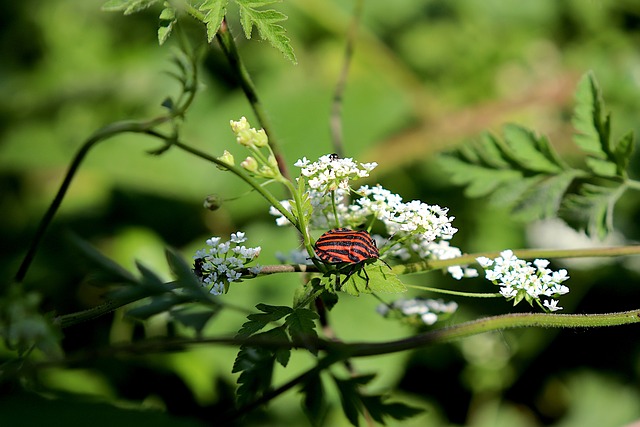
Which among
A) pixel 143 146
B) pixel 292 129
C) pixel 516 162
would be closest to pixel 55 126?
pixel 143 146

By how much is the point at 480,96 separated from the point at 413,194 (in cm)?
94

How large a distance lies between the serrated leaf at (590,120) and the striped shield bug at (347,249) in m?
0.85

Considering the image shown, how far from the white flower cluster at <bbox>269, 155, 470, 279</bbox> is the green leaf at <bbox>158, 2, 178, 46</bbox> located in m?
0.36

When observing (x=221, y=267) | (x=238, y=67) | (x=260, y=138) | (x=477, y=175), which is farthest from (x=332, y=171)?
(x=477, y=175)

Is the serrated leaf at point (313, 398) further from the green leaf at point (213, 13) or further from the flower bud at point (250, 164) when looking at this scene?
the green leaf at point (213, 13)

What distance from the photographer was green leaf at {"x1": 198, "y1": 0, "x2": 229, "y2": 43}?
1362 millimetres

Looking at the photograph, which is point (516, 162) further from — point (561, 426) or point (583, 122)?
point (561, 426)

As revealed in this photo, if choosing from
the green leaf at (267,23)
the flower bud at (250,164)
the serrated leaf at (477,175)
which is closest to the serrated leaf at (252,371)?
the flower bud at (250,164)

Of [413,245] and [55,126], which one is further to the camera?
[55,126]

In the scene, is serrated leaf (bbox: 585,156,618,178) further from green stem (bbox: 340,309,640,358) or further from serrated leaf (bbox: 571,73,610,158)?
green stem (bbox: 340,309,640,358)

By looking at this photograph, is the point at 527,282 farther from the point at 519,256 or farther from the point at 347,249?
the point at 347,249

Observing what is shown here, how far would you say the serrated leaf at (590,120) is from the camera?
1863 millimetres

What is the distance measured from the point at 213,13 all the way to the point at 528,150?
1052mm

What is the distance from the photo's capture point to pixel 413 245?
60.2 inches
